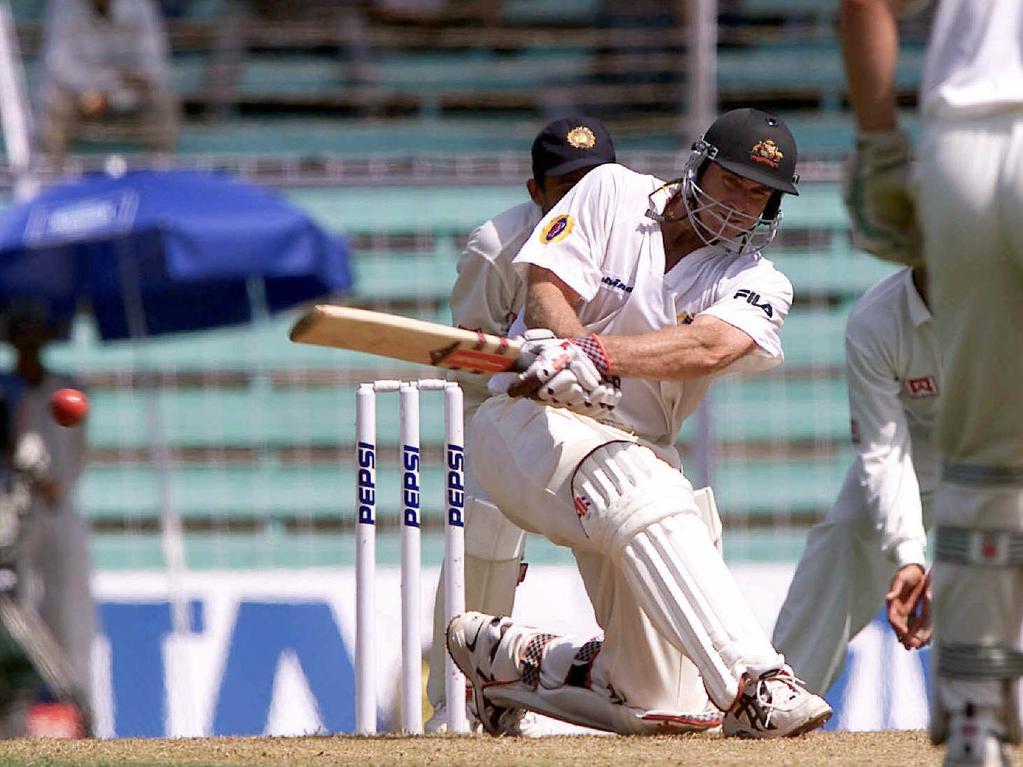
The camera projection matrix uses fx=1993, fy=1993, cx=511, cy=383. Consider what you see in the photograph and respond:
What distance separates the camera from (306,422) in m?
9.52

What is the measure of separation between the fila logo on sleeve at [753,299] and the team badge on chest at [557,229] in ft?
1.42

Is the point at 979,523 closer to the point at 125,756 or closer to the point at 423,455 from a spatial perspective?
the point at 125,756

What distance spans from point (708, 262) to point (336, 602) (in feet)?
13.0

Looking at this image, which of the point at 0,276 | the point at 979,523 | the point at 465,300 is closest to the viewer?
the point at 979,523

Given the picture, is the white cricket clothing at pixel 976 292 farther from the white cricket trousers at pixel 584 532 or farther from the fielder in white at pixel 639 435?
the white cricket trousers at pixel 584 532

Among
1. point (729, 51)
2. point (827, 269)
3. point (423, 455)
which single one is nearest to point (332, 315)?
point (423, 455)

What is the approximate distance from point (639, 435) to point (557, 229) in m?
0.56

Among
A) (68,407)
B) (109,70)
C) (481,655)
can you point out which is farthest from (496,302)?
(109,70)

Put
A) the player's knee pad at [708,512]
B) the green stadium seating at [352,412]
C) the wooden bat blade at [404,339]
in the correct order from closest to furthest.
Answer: the wooden bat blade at [404,339] → the player's knee pad at [708,512] → the green stadium seating at [352,412]

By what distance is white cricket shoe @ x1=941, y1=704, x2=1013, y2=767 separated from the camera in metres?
3.04

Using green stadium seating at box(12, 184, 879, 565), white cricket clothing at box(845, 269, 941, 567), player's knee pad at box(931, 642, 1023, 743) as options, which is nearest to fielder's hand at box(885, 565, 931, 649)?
white cricket clothing at box(845, 269, 941, 567)

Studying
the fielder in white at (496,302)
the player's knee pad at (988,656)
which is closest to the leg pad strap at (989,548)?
the player's knee pad at (988,656)

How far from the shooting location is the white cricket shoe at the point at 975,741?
3.04m

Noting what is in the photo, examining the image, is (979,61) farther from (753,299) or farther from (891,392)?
(891,392)
